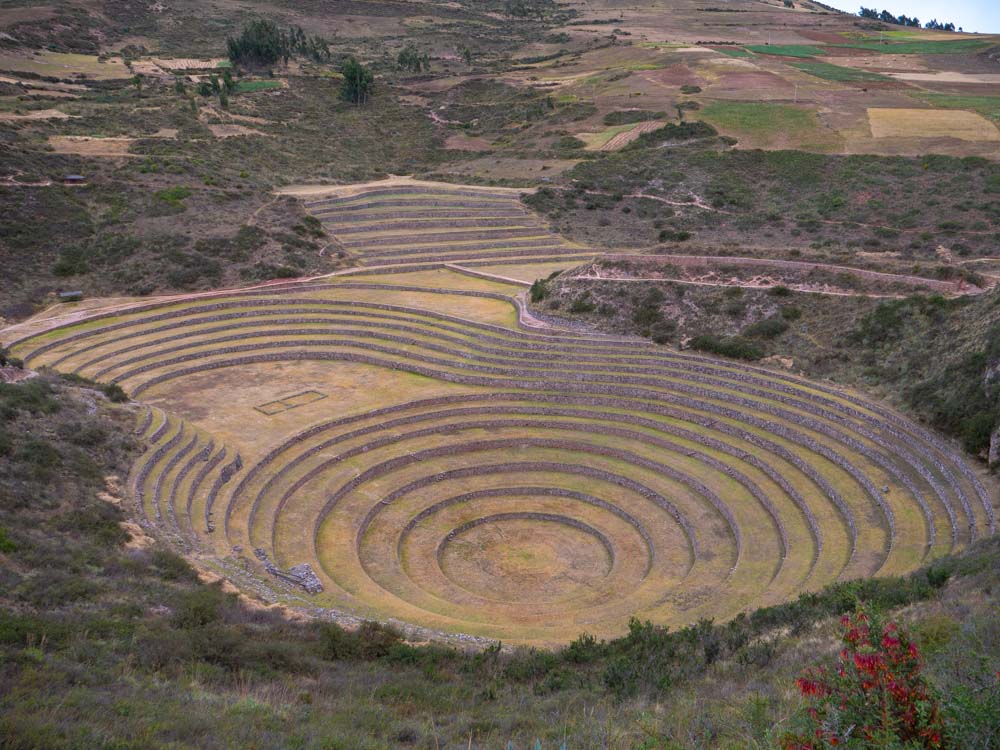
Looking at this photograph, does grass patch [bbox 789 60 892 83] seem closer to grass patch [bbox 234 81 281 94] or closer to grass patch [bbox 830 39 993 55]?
grass patch [bbox 830 39 993 55]

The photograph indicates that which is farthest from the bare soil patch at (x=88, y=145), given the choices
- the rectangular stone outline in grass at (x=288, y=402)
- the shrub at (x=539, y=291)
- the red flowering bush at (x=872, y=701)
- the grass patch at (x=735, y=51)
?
the grass patch at (x=735, y=51)

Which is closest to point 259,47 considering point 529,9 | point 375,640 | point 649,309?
point 529,9

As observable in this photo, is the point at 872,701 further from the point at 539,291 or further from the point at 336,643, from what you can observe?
the point at 539,291

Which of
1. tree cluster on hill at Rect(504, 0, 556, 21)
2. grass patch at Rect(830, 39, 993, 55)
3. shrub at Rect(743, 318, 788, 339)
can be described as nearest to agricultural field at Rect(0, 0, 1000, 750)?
shrub at Rect(743, 318, 788, 339)

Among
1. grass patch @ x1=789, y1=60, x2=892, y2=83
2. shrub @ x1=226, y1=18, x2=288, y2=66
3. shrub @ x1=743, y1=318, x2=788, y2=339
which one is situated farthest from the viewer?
shrub @ x1=226, y1=18, x2=288, y2=66

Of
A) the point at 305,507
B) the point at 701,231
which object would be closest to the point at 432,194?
the point at 701,231

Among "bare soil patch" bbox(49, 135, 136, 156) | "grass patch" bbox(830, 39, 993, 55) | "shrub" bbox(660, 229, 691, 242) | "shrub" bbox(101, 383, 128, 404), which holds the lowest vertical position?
"shrub" bbox(101, 383, 128, 404)
